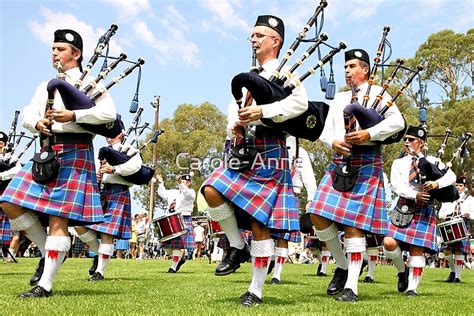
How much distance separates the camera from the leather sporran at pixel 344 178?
4824 millimetres

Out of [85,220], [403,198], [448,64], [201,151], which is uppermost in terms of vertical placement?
[448,64]

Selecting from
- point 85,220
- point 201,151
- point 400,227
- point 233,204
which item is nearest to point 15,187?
point 85,220

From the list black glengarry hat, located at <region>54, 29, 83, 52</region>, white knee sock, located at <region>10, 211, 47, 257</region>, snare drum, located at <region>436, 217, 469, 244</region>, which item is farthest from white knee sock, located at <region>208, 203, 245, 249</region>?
snare drum, located at <region>436, 217, 469, 244</region>

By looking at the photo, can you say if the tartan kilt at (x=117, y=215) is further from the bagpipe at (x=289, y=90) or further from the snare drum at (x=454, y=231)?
the snare drum at (x=454, y=231)

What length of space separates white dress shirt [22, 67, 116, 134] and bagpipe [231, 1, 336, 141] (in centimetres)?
114

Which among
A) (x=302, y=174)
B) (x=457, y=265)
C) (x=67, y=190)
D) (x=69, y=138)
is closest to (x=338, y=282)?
(x=67, y=190)

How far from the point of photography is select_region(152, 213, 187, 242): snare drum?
30.5ft

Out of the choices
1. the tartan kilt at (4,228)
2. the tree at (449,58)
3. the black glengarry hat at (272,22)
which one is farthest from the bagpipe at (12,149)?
the tree at (449,58)

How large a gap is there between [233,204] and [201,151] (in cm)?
2642

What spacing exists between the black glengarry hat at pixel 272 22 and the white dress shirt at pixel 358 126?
0.97 metres

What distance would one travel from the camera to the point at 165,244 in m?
9.66

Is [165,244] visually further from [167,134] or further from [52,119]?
[167,134]

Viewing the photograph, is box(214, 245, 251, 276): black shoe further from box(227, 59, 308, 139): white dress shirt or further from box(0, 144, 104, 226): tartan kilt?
box(0, 144, 104, 226): tartan kilt

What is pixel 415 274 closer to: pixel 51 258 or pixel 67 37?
pixel 51 258
